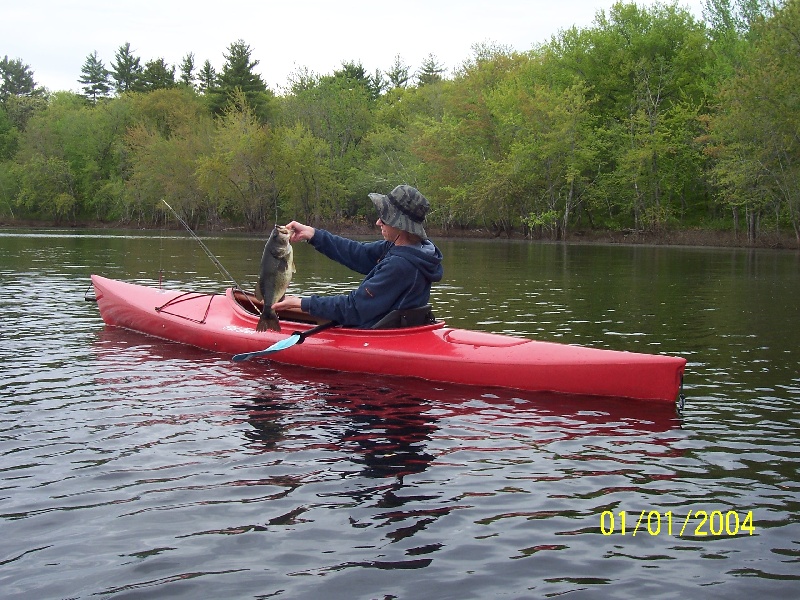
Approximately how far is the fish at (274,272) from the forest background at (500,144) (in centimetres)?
2051

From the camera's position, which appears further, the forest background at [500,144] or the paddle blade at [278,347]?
the forest background at [500,144]

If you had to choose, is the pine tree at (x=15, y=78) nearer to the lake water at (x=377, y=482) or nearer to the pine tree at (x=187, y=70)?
the pine tree at (x=187, y=70)

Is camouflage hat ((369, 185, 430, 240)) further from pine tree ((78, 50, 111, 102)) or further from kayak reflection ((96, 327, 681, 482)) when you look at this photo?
pine tree ((78, 50, 111, 102))

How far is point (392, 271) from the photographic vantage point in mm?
8266

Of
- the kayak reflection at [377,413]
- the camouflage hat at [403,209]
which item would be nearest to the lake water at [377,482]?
the kayak reflection at [377,413]

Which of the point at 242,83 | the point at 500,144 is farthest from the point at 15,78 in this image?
the point at 500,144

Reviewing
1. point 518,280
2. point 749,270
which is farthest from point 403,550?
point 749,270

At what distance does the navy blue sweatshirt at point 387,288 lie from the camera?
830 cm

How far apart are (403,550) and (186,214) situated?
72178mm

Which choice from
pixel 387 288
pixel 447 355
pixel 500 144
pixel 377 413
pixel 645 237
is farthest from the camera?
pixel 500 144

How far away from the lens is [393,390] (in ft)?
26.6

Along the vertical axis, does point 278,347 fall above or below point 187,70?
below

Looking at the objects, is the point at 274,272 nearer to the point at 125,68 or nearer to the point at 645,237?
the point at 645,237

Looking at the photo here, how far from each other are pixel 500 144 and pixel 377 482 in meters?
51.6
